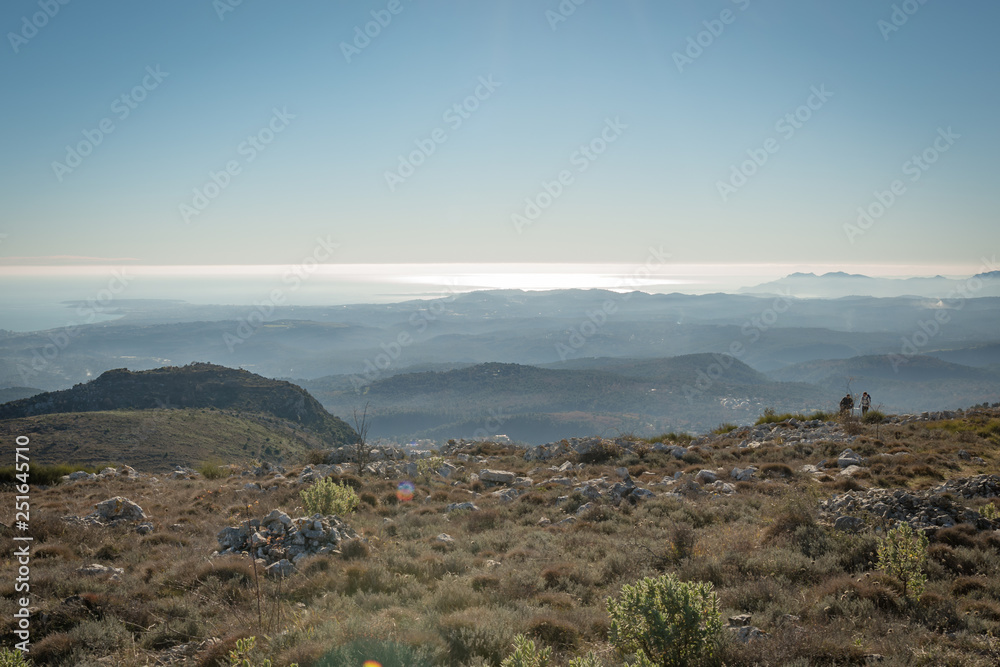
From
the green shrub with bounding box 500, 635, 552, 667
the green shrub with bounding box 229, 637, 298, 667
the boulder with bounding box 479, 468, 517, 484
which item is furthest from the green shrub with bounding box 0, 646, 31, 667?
the boulder with bounding box 479, 468, 517, 484

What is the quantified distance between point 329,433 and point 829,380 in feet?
648

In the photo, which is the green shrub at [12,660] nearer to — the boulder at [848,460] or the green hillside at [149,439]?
the boulder at [848,460]

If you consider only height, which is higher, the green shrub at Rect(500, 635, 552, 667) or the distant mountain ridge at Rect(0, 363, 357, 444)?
the green shrub at Rect(500, 635, 552, 667)

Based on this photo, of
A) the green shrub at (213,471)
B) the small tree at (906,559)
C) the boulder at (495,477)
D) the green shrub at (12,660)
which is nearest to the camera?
the green shrub at (12,660)

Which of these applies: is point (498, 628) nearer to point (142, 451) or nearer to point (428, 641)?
point (428, 641)

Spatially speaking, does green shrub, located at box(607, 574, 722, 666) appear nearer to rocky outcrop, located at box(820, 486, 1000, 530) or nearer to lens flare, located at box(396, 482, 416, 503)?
rocky outcrop, located at box(820, 486, 1000, 530)

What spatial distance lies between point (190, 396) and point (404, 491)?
227 feet

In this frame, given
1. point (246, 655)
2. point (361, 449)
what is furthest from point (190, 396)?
point (246, 655)

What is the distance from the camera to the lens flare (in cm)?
1430

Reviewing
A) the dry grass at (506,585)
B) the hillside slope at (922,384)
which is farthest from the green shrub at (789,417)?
the hillside slope at (922,384)

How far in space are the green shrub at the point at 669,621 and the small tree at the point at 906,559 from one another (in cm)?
359

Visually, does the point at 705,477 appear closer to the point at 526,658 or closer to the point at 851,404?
the point at 526,658

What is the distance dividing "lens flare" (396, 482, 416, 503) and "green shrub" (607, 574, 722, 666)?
1067 centimetres

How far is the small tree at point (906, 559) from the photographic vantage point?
6078mm
